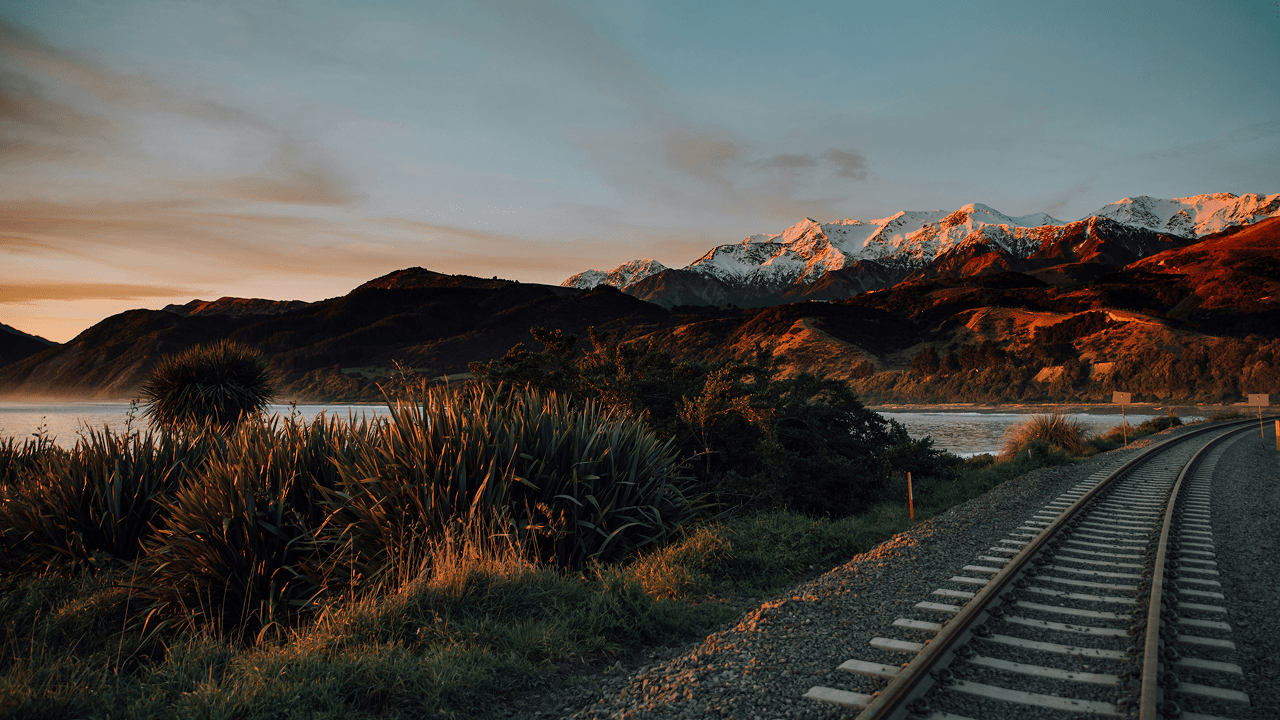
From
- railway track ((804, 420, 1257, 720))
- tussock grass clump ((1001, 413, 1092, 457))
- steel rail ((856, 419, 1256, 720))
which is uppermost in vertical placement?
steel rail ((856, 419, 1256, 720))

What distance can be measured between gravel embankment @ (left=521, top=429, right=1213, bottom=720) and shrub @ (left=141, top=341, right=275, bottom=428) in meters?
18.2

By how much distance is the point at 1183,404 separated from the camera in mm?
66438

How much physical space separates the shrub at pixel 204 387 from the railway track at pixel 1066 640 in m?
19.4

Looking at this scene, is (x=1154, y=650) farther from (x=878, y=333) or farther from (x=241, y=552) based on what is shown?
(x=878, y=333)

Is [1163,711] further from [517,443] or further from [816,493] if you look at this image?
[816,493]

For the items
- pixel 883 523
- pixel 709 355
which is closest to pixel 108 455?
pixel 883 523

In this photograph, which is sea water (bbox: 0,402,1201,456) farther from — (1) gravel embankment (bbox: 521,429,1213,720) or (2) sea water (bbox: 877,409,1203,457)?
(1) gravel embankment (bbox: 521,429,1213,720)

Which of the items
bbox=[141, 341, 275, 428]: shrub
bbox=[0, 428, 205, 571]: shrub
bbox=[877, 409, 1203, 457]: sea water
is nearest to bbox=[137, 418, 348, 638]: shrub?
bbox=[0, 428, 205, 571]: shrub

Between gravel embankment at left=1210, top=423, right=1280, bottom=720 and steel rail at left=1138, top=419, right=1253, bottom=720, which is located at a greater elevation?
steel rail at left=1138, top=419, right=1253, bottom=720

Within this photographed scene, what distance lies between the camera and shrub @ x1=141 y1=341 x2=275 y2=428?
19.1 m

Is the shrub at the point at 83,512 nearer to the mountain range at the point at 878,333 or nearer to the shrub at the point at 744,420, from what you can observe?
the shrub at the point at 744,420

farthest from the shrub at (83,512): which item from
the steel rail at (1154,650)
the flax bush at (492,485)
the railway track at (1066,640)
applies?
the steel rail at (1154,650)

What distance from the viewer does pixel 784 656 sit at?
4488mm

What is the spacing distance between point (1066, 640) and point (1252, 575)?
371cm
